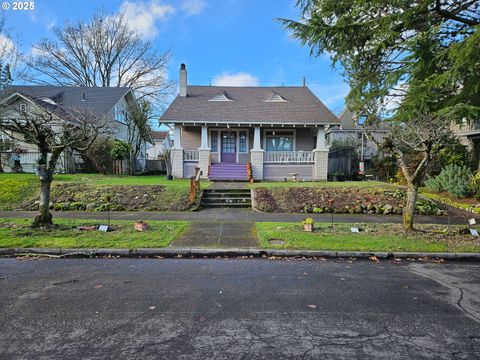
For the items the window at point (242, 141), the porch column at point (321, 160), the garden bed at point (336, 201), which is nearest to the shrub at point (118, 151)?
the window at point (242, 141)

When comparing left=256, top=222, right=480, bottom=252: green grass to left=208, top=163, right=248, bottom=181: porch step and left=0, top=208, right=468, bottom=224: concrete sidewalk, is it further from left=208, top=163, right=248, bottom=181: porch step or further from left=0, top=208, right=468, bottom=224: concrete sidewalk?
left=208, top=163, right=248, bottom=181: porch step

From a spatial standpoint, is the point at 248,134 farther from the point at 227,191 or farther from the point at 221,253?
the point at 221,253

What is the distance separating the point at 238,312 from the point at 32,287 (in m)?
2.98

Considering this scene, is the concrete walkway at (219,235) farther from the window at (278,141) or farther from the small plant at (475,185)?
the window at (278,141)

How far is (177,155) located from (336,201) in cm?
988

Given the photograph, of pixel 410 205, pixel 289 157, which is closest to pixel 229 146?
pixel 289 157

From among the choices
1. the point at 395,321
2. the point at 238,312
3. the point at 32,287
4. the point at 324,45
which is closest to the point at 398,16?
the point at 324,45

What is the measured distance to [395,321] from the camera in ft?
10.8

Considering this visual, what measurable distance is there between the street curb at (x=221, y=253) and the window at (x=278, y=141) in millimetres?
14055

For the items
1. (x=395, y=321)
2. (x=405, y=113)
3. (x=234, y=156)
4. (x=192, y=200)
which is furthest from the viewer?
(x=234, y=156)

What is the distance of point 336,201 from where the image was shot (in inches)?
443

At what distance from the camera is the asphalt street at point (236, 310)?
2.73 metres

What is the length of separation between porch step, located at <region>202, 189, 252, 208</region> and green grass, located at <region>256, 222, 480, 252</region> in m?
3.52

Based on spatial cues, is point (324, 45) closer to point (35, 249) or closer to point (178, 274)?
point (178, 274)
